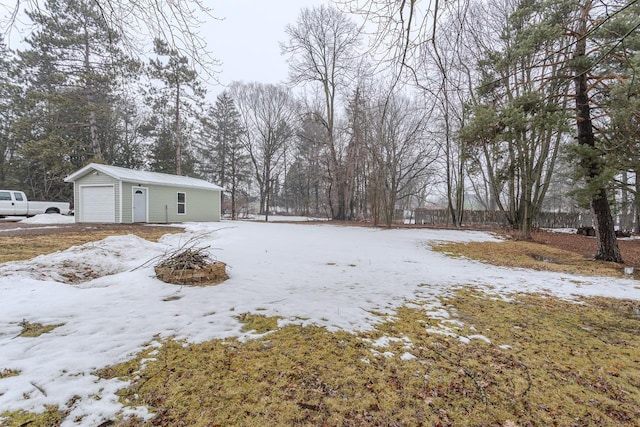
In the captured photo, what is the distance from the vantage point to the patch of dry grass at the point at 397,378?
59.1 inches

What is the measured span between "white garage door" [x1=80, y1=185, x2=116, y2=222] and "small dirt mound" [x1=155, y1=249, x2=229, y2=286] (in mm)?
11745

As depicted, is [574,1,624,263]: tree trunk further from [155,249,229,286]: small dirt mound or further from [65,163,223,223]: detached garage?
[65,163,223,223]: detached garage

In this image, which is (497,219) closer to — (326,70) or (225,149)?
(326,70)

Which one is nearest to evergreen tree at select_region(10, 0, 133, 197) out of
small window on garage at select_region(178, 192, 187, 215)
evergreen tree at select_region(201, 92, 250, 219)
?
small window on garage at select_region(178, 192, 187, 215)

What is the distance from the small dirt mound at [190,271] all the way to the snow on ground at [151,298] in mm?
147

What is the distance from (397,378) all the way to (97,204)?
52.5 feet

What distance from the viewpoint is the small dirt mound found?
143 inches

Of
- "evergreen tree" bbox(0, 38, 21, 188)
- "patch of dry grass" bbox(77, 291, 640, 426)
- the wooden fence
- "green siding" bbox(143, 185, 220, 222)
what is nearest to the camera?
"patch of dry grass" bbox(77, 291, 640, 426)

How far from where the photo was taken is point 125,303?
2836 mm

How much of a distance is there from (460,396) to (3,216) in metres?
21.8

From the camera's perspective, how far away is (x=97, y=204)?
13.2 metres

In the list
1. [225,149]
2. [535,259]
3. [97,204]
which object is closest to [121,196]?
[97,204]

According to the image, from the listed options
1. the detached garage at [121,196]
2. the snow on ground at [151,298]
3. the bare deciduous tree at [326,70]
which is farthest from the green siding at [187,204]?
the snow on ground at [151,298]

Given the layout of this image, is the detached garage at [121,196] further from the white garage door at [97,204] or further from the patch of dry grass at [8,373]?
the patch of dry grass at [8,373]
